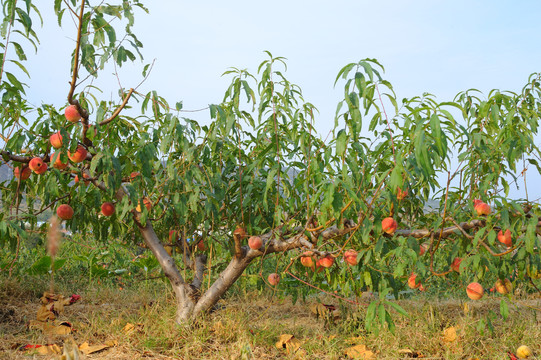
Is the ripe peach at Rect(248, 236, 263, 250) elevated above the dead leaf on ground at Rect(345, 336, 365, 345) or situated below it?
above

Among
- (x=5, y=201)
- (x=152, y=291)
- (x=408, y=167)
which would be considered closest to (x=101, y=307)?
(x=152, y=291)

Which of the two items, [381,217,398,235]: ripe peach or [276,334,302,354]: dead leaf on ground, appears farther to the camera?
[276,334,302,354]: dead leaf on ground

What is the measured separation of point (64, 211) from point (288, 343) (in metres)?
1.60

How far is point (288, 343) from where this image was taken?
9.38ft

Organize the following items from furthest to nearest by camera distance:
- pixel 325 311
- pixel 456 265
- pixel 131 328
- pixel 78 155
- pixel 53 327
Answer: pixel 325 311 < pixel 53 327 < pixel 131 328 < pixel 456 265 < pixel 78 155

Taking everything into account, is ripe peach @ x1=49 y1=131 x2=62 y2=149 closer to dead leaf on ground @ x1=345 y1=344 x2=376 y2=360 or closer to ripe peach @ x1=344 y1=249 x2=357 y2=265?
ripe peach @ x1=344 y1=249 x2=357 y2=265

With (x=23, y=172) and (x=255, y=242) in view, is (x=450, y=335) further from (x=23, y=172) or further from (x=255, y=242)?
(x=23, y=172)

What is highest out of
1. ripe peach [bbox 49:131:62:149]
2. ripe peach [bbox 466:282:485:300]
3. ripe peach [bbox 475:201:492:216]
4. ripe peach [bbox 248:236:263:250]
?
ripe peach [bbox 49:131:62:149]

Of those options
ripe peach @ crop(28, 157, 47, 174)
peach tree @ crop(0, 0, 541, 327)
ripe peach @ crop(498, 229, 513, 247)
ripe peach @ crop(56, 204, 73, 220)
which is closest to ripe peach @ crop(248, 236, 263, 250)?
peach tree @ crop(0, 0, 541, 327)

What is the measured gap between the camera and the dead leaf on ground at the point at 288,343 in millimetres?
2791

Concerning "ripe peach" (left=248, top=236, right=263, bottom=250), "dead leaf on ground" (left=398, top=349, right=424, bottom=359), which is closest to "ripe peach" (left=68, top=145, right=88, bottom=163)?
"ripe peach" (left=248, top=236, right=263, bottom=250)

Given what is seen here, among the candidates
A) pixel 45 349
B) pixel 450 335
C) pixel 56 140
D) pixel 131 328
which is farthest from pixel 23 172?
pixel 450 335

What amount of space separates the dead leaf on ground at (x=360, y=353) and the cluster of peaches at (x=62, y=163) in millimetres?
1500

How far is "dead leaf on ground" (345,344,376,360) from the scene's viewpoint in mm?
2701
